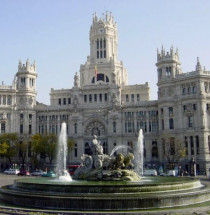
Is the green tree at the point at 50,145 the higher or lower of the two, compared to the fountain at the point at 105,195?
higher

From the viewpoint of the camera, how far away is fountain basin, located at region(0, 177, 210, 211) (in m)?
28.7

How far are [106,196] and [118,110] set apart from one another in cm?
7743

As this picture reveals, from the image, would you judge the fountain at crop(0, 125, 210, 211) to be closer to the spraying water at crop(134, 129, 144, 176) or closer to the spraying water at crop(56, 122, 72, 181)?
the spraying water at crop(134, 129, 144, 176)

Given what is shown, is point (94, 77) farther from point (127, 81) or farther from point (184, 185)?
point (184, 185)

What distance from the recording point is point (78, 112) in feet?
357

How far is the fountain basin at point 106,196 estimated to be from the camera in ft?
94.0

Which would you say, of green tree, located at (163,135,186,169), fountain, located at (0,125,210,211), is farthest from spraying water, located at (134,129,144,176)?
fountain, located at (0,125,210,211)

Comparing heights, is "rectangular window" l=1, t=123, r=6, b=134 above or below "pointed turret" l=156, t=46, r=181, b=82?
below

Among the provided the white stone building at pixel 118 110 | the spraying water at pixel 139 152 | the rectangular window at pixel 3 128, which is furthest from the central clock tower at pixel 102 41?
the rectangular window at pixel 3 128

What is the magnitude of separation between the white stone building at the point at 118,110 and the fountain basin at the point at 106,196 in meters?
61.2

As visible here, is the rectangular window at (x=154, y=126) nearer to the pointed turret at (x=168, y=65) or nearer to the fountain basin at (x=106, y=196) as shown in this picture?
the pointed turret at (x=168, y=65)

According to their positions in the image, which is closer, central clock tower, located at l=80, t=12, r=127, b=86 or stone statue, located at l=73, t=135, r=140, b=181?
stone statue, located at l=73, t=135, r=140, b=181

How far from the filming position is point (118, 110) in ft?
349

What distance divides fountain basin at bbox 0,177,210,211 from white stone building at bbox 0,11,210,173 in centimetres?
6115
